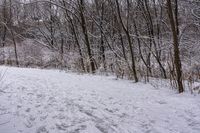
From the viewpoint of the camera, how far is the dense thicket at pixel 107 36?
11.6 meters

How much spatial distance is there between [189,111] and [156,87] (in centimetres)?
225

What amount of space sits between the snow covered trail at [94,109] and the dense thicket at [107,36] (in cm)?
107

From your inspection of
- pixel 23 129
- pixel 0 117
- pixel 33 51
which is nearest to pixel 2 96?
pixel 0 117

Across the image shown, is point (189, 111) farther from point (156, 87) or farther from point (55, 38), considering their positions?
point (55, 38)

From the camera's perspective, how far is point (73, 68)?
12227 millimetres

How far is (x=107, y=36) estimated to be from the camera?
17.8 m

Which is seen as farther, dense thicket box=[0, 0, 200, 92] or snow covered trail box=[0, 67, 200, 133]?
dense thicket box=[0, 0, 200, 92]

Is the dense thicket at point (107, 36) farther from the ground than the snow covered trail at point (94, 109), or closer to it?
farther from the ground

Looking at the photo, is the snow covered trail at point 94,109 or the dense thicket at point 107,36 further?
the dense thicket at point 107,36

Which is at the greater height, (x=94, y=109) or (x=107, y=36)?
(x=107, y=36)

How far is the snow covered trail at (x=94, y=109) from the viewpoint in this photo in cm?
455

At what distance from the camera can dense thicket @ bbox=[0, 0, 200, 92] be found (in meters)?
11.6

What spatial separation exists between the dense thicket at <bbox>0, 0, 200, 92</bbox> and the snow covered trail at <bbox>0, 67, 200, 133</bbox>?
1.07 m

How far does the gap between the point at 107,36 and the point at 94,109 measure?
1255 centimetres
